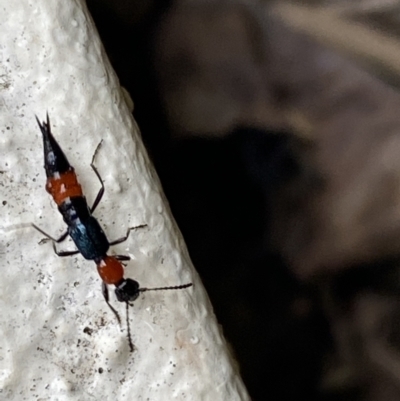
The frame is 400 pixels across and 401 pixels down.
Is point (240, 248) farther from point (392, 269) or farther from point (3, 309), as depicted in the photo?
point (3, 309)

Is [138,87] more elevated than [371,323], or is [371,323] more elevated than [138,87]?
[138,87]

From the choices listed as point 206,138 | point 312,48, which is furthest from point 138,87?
point 312,48

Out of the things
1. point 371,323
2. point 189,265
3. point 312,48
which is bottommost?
point 371,323

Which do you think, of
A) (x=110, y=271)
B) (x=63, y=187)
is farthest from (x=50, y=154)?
(x=110, y=271)

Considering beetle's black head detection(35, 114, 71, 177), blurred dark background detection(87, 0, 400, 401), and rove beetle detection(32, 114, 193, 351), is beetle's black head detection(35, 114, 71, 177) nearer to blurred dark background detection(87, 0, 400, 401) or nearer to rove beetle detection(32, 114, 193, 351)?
rove beetle detection(32, 114, 193, 351)

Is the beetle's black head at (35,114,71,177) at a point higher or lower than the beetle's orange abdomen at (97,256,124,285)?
higher

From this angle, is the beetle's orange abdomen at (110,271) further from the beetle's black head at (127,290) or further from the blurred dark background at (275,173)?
the blurred dark background at (275,173)

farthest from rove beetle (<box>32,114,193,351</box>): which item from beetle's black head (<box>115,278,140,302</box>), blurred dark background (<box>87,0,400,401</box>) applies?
blurred dark background (<box>87,0,400,401</box>)
